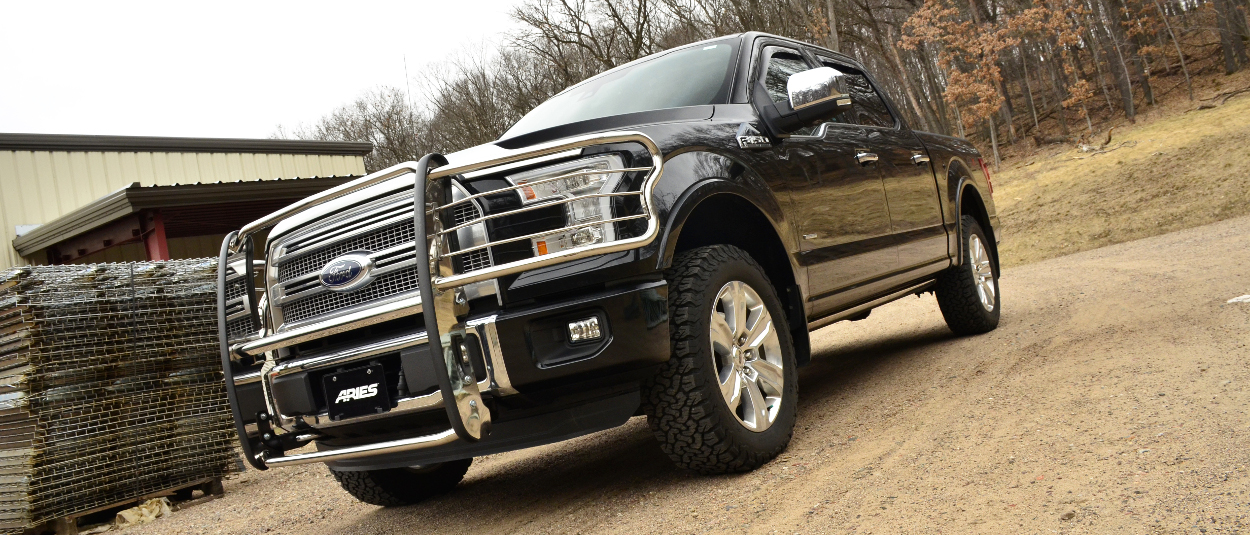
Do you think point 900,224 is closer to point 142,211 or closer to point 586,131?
point 586,131

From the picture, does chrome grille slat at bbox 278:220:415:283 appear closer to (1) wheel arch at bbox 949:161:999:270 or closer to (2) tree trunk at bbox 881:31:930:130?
(1) wheel arch at bbox 949:161:999:270

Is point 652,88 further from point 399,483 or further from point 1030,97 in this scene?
point 1030,97

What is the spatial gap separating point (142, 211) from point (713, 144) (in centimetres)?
1005

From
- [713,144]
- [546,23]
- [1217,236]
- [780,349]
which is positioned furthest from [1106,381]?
[546,23]

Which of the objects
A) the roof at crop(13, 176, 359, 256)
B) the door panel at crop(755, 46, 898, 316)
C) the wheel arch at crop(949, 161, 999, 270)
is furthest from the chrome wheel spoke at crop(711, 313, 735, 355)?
the roof at crop(13, 176, 359, 256)

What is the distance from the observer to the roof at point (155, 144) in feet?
43.1

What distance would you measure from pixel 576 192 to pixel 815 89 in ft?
4.37

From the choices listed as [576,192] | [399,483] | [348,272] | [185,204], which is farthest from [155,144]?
[576,192]

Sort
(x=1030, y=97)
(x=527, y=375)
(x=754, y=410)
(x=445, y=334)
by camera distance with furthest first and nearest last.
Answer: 1. (x=1030, y=97)
2. (x=754, y=410)
3. (x=527, y=375)
4. (x=445, y=334)

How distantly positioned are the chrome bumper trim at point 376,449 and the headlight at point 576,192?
653 mm

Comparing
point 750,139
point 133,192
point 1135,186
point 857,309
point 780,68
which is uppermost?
point 133,192

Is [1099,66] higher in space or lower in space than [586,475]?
higher

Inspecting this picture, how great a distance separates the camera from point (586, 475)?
421 centimetres

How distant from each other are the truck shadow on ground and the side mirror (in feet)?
4.49
